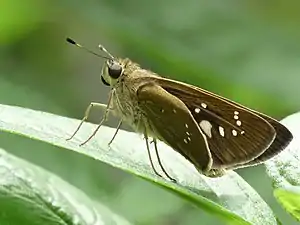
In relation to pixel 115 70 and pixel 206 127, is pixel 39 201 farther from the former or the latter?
pixel 115 70

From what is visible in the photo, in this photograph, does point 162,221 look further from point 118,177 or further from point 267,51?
point 267,51

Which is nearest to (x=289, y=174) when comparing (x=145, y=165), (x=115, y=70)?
(x=145, y=165)

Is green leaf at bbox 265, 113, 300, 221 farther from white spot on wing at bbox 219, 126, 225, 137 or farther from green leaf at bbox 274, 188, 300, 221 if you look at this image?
white spot on wing at bbox 219, 126, 225, 137

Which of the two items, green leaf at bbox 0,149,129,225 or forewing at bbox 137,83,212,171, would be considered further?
forewing at bbox 137,83,212,171

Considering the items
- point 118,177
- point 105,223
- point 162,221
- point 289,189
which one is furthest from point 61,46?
point 289,189

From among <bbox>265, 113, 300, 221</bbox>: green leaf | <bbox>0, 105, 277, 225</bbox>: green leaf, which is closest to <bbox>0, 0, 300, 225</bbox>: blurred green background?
<bbox>0, 105, 277, 225</bbox>: green leaf
